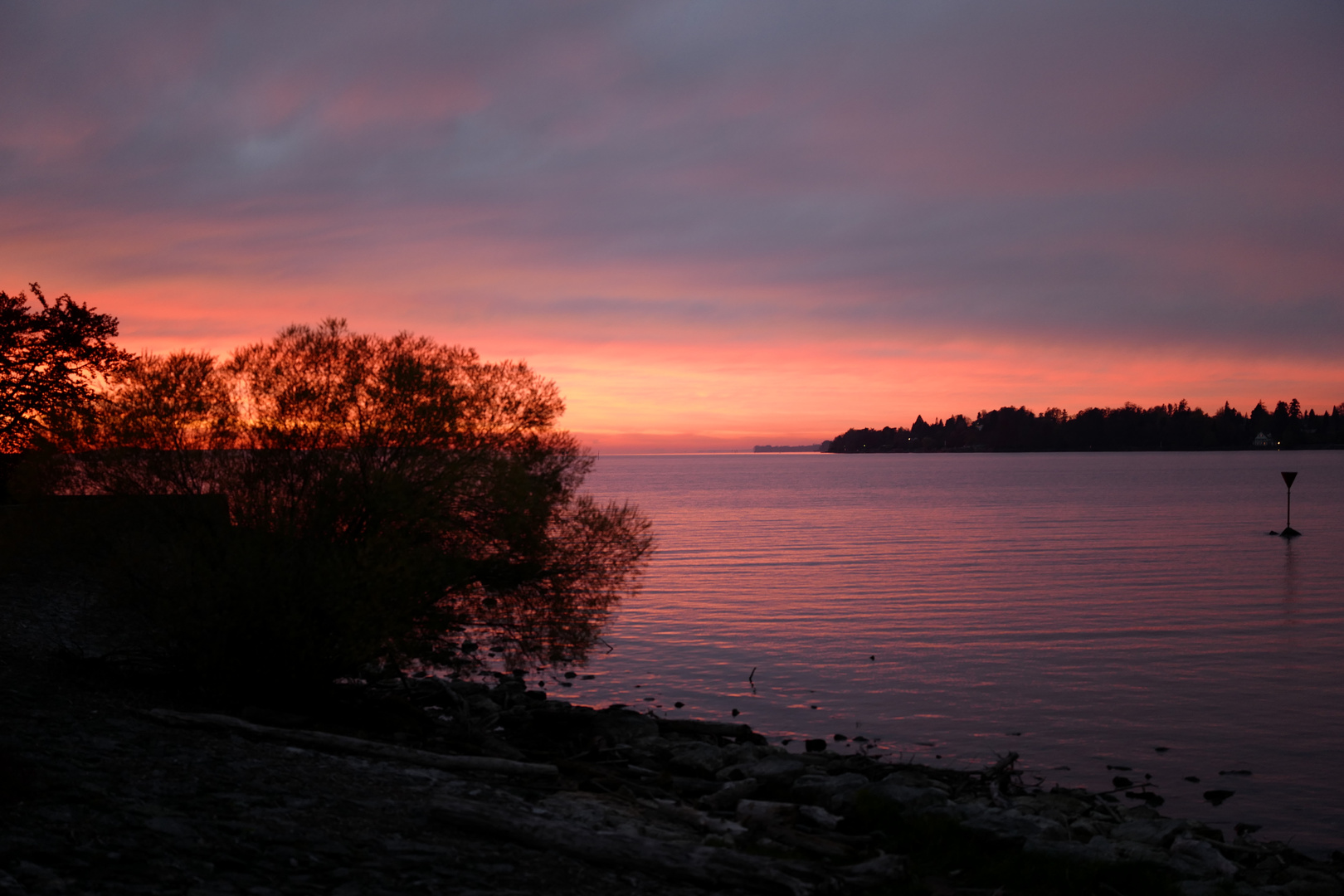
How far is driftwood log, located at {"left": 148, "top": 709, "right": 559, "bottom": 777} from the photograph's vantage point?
48.6ft

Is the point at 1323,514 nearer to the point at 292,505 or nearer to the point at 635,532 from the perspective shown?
the point at 635,532

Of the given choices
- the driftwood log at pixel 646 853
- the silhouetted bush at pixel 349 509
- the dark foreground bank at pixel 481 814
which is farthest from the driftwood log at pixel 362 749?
the driftwood log at pixel 646 853

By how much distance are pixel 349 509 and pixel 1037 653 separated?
23893 mm

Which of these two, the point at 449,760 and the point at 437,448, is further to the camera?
the point at 437,448

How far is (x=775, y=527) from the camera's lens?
290 ft

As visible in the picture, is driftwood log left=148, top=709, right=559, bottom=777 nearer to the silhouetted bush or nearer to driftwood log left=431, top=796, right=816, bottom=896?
the silhouetted bush

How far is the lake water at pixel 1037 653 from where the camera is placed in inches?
840

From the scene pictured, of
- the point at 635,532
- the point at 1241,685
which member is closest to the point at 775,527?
the point at 1241,685

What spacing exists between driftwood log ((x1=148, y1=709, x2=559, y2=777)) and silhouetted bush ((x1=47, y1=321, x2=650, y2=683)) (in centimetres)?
197

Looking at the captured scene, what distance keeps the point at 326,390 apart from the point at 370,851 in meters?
13.1

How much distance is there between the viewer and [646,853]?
1103cm

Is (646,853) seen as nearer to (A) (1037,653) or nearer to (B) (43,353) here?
(A) (1037,653)

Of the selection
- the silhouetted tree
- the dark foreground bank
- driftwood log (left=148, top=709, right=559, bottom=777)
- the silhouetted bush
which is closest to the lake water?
the dark foreground bank

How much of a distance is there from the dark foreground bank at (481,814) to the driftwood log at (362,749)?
0.03m
